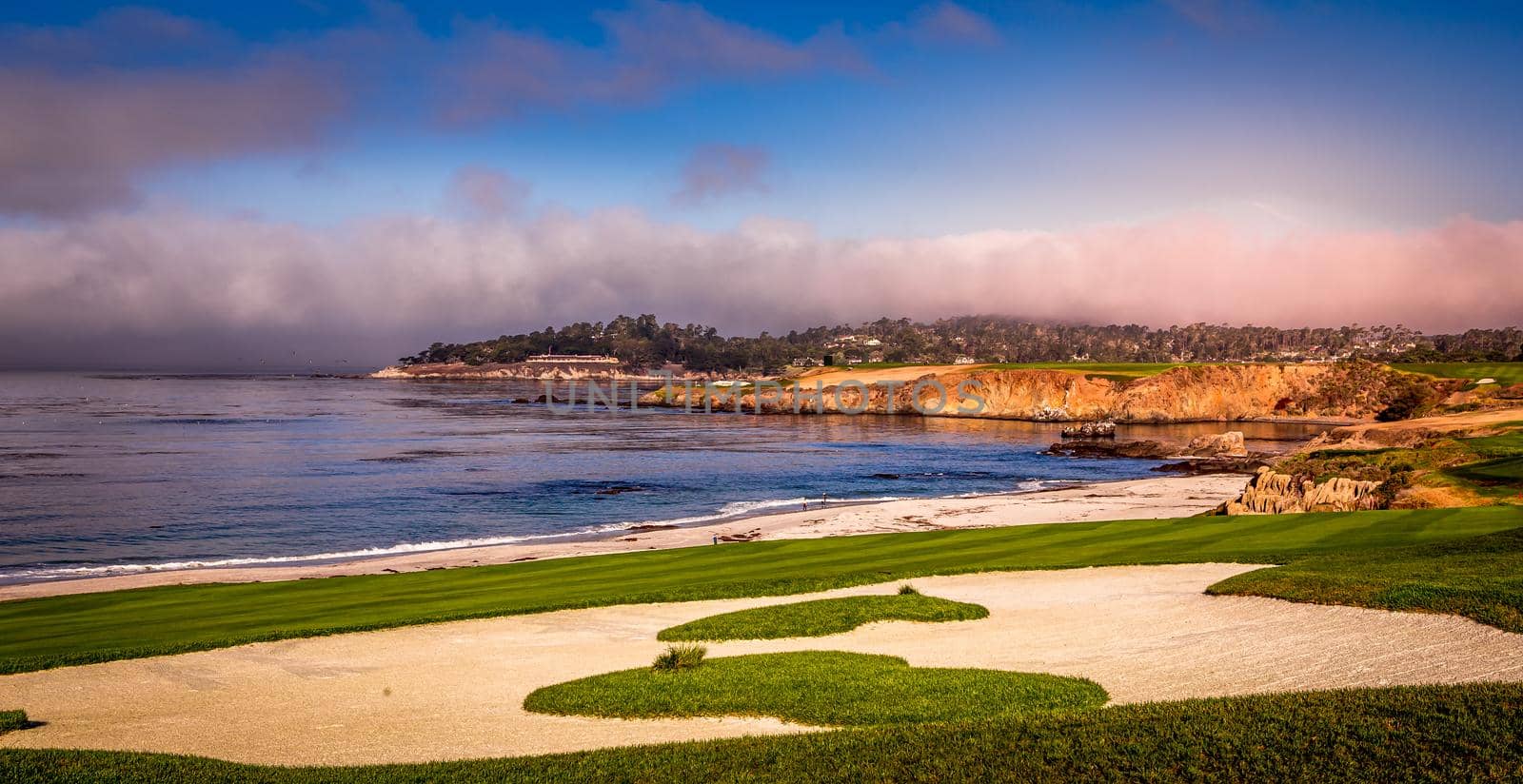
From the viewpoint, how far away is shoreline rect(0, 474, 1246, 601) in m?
28.6

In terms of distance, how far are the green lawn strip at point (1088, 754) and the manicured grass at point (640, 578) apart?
8628 millimetres

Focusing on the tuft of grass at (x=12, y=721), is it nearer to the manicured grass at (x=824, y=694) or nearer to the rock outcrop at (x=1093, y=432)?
the manicured grass at (x=824, y=694)

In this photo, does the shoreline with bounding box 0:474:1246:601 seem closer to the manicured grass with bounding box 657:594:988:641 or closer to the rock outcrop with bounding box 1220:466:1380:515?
the rock outcrop with bounding box 1220:466:1380:515

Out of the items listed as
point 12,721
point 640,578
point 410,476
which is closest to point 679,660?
point 12,721

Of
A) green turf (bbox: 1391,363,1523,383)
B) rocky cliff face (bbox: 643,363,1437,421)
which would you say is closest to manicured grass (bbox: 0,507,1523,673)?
green turf (bbox: 1391,363,1523,383)

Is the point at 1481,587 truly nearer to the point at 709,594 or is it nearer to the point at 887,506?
the point at 709,594

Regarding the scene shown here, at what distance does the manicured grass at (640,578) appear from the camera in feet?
56.9

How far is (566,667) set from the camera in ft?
44.3

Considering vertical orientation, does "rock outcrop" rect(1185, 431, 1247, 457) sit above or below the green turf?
below

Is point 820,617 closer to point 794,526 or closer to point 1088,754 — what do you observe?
point 1088,754

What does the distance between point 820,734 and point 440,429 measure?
95231 mm

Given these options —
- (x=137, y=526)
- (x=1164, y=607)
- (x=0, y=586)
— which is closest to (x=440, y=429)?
(x=137, y=526)

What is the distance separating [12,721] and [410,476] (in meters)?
48.0

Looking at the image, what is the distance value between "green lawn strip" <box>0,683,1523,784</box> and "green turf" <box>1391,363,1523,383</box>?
113 metres
